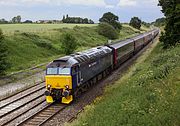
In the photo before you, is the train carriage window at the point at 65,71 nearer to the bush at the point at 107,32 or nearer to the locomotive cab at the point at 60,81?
the locomotive cab at the point at 60,81

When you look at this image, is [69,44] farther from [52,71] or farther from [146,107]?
[146,107]

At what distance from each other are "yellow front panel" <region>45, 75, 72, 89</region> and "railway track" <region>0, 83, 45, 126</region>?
173 cm

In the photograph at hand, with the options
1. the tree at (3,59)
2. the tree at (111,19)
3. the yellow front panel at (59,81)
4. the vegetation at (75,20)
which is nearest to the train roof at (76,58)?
the yellow front panel at (59,81)

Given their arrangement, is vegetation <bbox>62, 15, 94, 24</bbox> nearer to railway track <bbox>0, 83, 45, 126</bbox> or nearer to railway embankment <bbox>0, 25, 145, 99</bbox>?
railway embankment <bbox>0, 25, 145, 99</bbox>

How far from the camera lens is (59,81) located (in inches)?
894

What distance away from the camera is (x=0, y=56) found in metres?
33.4

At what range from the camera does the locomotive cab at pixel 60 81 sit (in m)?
22.5

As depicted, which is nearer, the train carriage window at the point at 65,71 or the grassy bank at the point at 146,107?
the grassy bank at the point at 146,107

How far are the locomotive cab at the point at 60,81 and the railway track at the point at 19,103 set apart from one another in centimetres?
130

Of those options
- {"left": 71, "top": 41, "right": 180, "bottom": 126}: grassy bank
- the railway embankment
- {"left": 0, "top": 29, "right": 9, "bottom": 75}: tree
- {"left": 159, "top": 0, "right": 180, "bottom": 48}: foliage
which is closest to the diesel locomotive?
the railway embankment

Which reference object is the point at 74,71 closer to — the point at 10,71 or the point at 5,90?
the point at 5,90

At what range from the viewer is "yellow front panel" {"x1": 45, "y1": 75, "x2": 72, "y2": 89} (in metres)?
22.5

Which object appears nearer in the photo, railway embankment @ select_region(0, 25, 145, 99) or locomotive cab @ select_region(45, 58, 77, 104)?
locomotive cab @ select_region(45, 58, 77, 104)

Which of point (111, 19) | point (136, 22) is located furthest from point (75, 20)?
point (111, 19)
